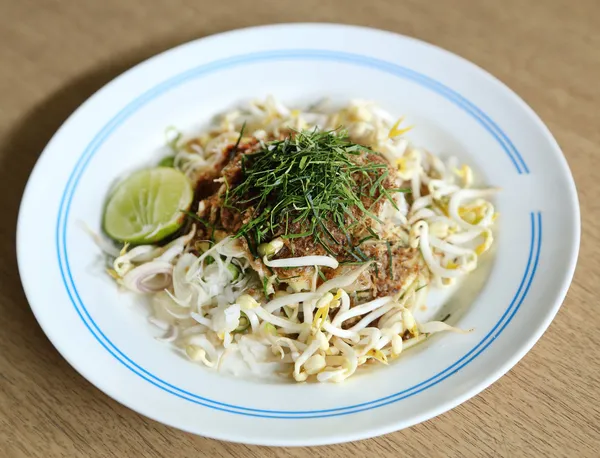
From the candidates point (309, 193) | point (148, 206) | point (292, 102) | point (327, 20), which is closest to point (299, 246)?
point (309, 193)

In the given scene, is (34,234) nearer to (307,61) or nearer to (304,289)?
(304,289)

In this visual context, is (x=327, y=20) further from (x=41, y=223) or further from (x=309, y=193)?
(x=41, y=223)

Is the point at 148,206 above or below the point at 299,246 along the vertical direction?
above

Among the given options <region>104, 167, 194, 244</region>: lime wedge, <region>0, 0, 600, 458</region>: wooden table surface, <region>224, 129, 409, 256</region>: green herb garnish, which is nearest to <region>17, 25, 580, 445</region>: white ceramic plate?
<region>104, 167, 194, 244</region>: lime wedge

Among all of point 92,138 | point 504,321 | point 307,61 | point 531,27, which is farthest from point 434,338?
point 531,27

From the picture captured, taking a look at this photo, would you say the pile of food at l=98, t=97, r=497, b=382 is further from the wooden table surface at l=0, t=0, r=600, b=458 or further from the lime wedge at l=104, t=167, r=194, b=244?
the wooden table surface at l=0, t=0, r=600, b=458

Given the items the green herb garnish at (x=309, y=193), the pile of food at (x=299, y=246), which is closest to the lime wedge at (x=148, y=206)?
the pile of food at (x=299, y=246)
